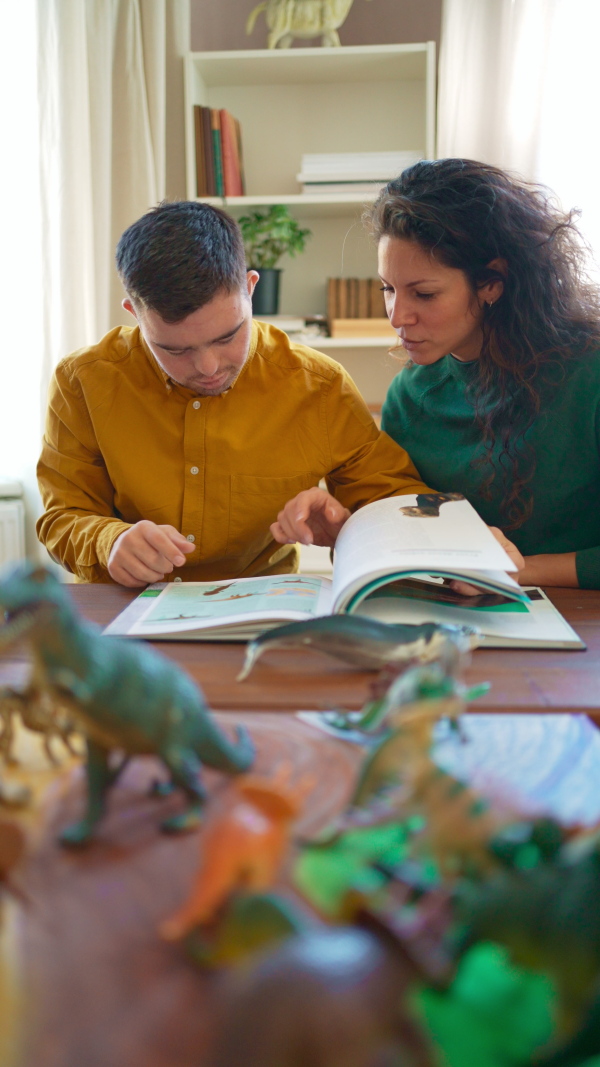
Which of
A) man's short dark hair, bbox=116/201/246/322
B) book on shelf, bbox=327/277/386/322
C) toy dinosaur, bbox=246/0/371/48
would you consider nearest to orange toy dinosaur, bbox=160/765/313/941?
man's short dark hair, bbox=116/201/246/322

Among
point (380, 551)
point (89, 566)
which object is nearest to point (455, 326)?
point (380, 551)

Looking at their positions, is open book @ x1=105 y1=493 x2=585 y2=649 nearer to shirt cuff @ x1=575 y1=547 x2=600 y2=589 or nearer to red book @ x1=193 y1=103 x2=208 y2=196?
shirt cuff @ x1=575 y1=547 x2=600 y2=589

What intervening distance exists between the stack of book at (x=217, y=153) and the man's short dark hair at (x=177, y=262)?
59.9 inches

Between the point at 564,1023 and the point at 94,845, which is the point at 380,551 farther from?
the point at 564,1023

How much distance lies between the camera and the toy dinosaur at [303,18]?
2602 millimetres

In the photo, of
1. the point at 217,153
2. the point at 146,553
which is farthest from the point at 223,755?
the point at 217,153

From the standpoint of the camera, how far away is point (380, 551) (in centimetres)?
94

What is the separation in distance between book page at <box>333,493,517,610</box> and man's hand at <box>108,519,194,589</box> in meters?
0.21

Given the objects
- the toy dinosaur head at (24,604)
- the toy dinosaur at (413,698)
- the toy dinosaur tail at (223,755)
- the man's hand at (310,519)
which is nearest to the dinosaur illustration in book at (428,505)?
the man's hand at (310,519)

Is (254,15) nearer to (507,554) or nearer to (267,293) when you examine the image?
(267,293)

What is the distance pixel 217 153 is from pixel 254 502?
1662 mm

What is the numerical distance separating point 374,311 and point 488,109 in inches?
26.4

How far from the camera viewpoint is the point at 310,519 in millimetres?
1320

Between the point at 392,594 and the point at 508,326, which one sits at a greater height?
the point at 508,326
